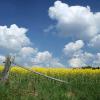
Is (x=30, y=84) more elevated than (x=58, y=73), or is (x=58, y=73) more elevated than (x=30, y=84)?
(x=58, y=73)

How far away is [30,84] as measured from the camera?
2023 cm

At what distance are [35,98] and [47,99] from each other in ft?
2.01

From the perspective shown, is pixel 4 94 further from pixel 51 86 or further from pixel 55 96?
pixel 51 86

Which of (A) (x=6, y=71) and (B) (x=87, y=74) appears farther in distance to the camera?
(B) (x=87, y=74)

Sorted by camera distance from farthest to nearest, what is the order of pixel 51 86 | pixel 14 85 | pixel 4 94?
pixel 51 86
pixel 14 85
pixel 4 94

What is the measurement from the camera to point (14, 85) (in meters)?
19.3

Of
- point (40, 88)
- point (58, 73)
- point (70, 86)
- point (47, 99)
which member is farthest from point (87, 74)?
point (47, 99)

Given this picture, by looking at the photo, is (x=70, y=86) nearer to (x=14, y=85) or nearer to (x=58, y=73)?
(x=14, y=85)

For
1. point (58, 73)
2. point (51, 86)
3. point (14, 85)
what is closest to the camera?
point (14, 85)

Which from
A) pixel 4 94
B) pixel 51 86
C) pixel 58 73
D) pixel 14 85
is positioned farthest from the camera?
pixel 58 73

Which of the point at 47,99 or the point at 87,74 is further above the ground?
the point at 87,74

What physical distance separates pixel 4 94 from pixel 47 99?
2.02 m

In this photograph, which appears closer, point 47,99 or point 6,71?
point 47,99

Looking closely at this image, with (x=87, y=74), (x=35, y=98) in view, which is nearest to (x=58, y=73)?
(x=87, y=74)
